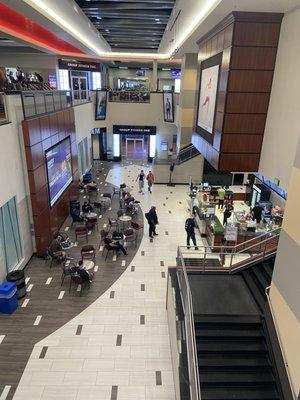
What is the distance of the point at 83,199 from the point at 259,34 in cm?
1105

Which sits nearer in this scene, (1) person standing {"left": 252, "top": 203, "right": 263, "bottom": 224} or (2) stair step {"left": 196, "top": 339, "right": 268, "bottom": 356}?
(2) stair step {"left": 196, "top": 339, "right": 268, "bottom": 356}

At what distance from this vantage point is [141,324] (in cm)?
→ 711

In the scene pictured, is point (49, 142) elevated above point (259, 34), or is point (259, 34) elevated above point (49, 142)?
point (259, 34)

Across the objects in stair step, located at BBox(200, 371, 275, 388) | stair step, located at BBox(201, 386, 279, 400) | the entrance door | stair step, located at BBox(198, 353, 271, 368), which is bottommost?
the entrance door

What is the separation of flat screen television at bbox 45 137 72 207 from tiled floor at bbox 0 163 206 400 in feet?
14.3

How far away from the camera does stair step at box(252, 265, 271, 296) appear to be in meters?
6.41

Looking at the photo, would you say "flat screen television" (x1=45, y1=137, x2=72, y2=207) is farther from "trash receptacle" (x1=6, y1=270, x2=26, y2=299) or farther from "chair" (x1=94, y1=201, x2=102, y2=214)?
"trash receptacle" (x1=6, y1=270, x2=26, y2=299)

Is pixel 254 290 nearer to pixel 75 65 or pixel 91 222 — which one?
pixel 91 222

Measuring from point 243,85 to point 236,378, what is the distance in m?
6.43

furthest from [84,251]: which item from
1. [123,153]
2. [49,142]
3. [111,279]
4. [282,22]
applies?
[123,153]

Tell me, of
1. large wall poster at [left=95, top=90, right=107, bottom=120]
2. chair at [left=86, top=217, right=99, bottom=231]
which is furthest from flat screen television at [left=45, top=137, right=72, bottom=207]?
large wall poster at [left=95, top=90, right=107, bottom=120]

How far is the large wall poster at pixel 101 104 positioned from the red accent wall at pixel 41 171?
9497 millimetres

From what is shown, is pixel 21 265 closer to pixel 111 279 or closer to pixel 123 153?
pixel 111 279

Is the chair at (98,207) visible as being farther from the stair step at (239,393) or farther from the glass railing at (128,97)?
the glass railing at (128,97)
